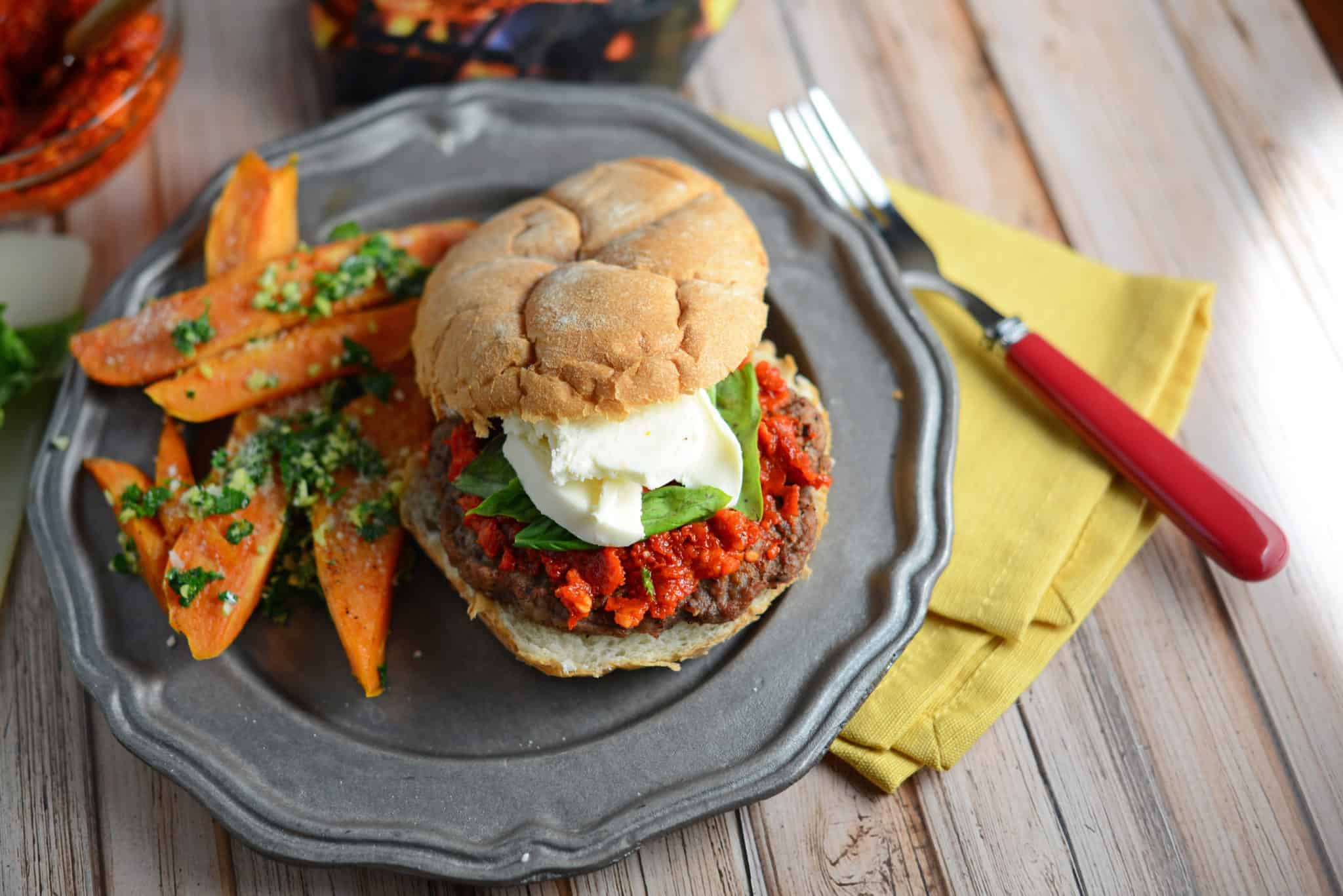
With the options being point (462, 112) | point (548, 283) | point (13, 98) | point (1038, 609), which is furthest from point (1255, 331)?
point (13, 98)

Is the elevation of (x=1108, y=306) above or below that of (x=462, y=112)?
below

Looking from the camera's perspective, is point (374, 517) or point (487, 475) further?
point (374, 517)

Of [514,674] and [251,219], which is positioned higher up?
[251,219]

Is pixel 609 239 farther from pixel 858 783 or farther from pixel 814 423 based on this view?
pixel 858 783

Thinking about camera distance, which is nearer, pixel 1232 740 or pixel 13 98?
pixel 1232 740

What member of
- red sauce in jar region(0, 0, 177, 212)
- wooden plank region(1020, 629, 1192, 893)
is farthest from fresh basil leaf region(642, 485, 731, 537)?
red sauce in jar region(0, 0, 177, 212)

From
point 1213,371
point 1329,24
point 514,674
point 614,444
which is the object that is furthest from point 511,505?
point 1329,24

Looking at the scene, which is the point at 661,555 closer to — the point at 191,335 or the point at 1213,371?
the point at 191,335
